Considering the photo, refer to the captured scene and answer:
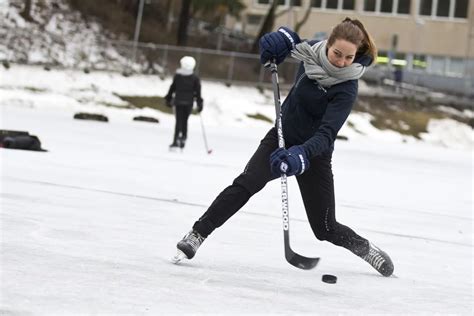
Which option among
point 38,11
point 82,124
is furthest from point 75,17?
point 82,124

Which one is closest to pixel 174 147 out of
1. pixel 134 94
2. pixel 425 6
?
pixel 134 94

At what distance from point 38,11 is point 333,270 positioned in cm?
2982

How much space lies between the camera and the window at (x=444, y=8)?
5053cm

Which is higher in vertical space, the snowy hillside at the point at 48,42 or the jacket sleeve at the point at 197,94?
the snowy hillside at the point at 48,42

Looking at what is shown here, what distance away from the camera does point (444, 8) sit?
167 ft

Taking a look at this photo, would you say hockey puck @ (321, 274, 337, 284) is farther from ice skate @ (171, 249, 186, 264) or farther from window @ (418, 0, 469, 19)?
window @ (418, 0, 469, 19)

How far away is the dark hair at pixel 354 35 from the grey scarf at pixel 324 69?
86 millimetres

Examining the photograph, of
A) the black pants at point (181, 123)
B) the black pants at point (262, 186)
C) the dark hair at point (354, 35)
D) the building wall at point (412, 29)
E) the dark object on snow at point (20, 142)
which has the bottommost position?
the dark object on snow at point (20, 142)

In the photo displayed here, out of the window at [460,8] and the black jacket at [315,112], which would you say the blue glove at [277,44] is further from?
the window at [460,8]

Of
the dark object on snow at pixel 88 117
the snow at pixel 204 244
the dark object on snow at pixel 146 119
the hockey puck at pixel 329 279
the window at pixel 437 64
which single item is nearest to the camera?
the snow at pixel 204 244

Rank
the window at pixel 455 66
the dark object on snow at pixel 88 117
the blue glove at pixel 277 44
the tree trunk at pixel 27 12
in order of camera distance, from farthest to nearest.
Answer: the window at pixel 455 66 → the tree trunk at pixel 27 12 → the dark object on snow at pixel 88 117 → the blue glove at pixel 277 44

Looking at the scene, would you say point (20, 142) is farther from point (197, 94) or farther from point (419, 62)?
point (419, 62)

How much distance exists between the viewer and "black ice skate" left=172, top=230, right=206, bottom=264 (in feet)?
14.2

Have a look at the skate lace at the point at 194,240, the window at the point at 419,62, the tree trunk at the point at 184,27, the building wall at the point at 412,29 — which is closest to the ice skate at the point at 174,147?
the skate lace at the point at 194,240
